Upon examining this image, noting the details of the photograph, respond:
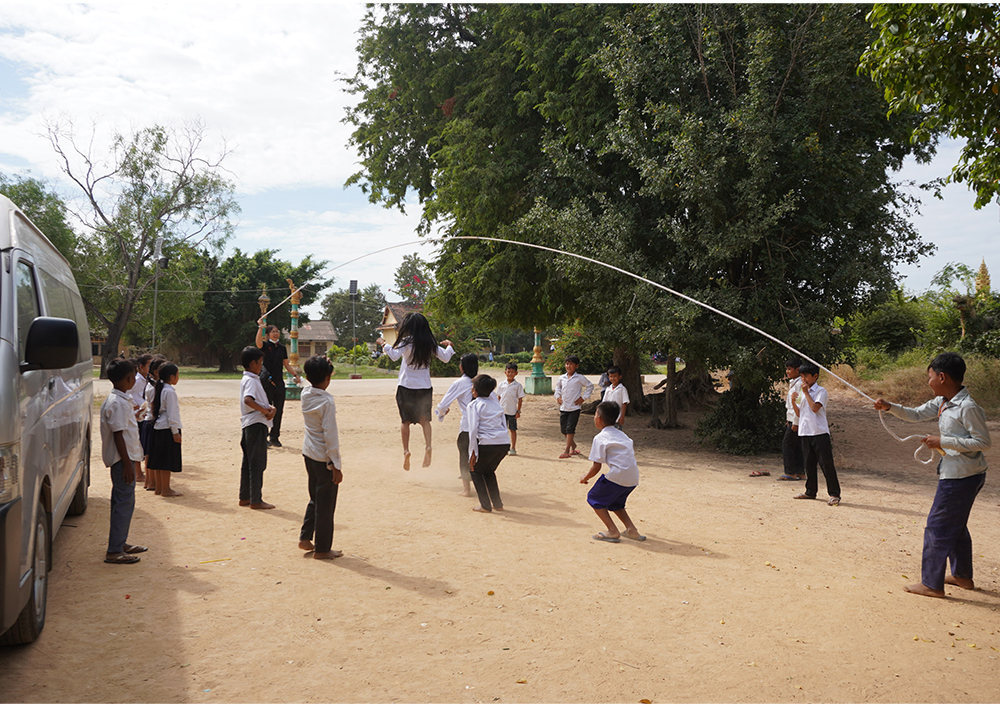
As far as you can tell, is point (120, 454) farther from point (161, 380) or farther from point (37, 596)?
point (161, 380)

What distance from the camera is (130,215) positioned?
3722 cm

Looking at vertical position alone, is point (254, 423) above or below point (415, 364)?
below

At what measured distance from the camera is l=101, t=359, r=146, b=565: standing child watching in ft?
17.3

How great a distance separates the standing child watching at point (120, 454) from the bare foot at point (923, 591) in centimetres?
612

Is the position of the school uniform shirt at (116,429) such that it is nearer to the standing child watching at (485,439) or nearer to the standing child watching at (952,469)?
the standing child watching at (485,439)

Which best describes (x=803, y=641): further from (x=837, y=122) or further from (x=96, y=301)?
(x=96, y=301)

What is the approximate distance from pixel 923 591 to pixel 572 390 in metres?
6.71

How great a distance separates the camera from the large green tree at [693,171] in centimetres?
1062

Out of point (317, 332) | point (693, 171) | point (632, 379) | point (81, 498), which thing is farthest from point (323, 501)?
point (317, 332)

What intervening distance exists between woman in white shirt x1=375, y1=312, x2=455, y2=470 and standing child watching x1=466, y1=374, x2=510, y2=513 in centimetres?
129

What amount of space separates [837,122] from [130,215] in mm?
37361

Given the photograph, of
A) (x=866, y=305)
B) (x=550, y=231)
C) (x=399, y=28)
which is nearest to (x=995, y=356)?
(x=866, y=305)

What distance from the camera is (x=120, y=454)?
5281 mm

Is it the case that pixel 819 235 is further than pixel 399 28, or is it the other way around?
pixel 399 28
